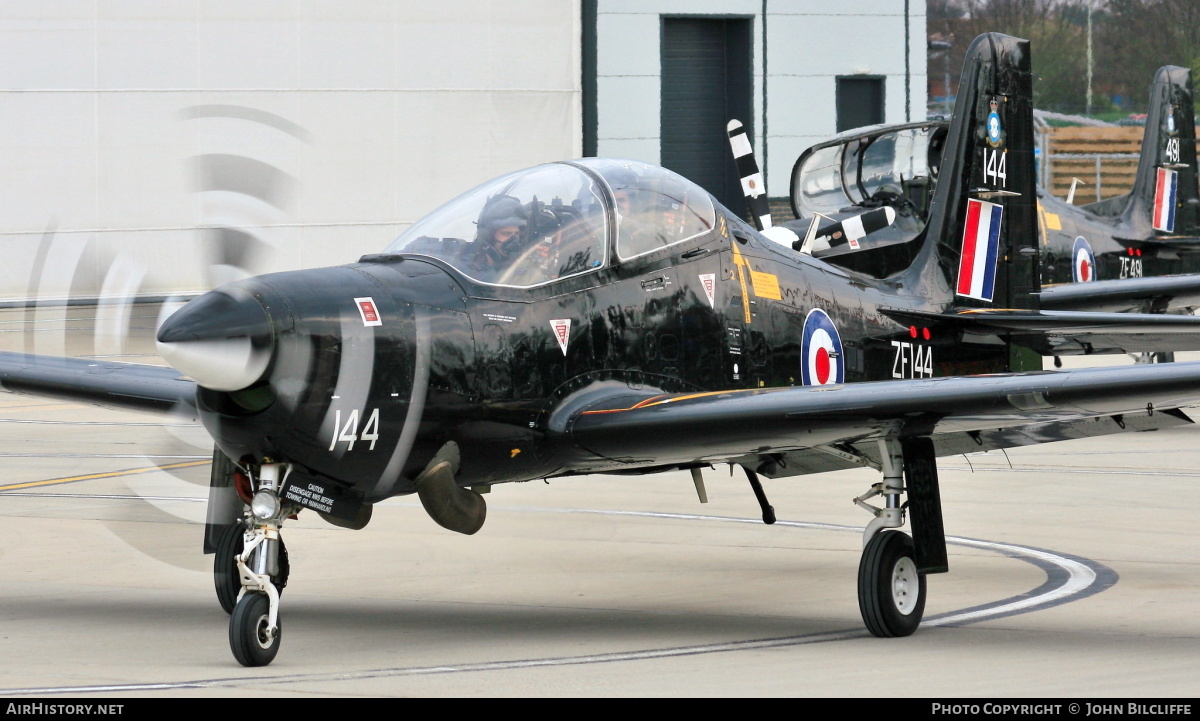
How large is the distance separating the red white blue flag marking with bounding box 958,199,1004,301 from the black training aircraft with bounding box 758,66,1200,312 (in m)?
4.34

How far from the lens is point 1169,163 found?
2430cm

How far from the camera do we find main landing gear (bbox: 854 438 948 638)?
8.70 m

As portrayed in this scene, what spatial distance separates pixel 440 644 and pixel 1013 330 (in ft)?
17.9

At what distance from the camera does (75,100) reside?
37281 millimetres

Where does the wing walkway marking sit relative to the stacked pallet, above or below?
below

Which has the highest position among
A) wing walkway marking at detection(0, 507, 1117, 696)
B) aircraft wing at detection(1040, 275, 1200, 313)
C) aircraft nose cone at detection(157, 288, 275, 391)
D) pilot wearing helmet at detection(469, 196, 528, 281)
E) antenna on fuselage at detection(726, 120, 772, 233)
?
antenna on fuselage at detection(726, 120, 772, 233)

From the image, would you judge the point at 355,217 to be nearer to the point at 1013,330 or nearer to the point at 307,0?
the point at 307,0

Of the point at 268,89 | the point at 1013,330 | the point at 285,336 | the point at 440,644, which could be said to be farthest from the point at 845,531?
the point at 268,89

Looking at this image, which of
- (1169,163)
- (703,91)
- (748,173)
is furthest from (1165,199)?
(703,91)

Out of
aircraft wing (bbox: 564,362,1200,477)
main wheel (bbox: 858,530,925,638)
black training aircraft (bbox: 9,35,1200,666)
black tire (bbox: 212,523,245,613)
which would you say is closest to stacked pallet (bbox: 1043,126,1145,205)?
black training aircraft (bbox: 9,35,1200,666)

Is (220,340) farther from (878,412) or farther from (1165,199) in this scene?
(1165,199)

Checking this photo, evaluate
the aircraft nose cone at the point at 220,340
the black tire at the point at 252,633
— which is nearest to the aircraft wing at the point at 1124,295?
the black tire at the point at 252,633

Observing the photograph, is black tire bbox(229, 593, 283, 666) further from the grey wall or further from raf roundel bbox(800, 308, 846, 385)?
the grey wall

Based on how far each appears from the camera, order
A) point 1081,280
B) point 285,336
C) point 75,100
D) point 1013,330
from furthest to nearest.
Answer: point 75,100 < point 1081,280 < point 1013,330 < point 285,336
